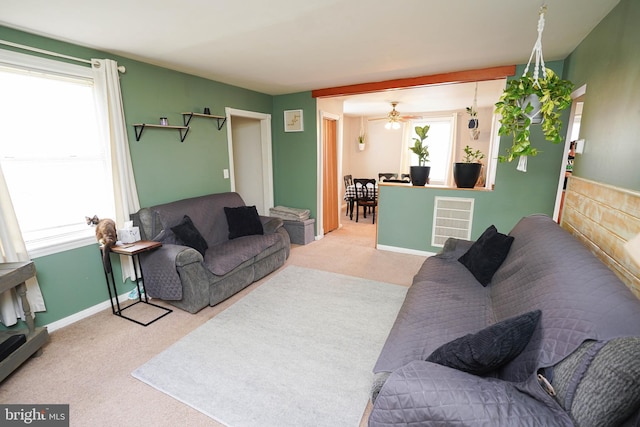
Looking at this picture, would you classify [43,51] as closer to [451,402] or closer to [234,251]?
[234,251]

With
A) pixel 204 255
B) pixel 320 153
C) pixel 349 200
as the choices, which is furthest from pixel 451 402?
pixel 349 200

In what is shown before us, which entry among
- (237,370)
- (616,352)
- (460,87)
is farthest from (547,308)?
(460,87)

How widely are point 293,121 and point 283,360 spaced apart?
145 inches

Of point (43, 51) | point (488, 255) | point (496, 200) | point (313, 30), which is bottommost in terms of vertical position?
point (488, 255)

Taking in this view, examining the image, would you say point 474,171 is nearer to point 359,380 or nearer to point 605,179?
point 605,179

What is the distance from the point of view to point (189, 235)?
114 inches

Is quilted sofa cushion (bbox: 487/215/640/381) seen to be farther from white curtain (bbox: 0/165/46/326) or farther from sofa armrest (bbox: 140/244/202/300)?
white curtain (bbox: 0/165/46/326)

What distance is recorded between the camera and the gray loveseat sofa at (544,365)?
87 cm

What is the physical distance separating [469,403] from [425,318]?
720 millimetres

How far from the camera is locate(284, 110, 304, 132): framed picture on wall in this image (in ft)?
15.1

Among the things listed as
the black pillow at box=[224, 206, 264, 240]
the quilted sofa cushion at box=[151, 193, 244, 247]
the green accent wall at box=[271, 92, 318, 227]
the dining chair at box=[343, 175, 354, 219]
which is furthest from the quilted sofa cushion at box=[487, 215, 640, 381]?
the dining chair at box=[343, 175, 354, 219]

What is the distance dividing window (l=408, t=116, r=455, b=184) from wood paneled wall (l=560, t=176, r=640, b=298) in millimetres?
4889

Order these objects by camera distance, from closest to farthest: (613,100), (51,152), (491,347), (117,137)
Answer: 1. (491,347)
2. (613,100)
3. (51,152)
4. (117,137)

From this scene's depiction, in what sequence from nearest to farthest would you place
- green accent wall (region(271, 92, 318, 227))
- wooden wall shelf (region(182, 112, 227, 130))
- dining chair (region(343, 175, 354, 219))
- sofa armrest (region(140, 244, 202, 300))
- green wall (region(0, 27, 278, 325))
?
1. green wall (region(0, 27, 278, 325))
2. sofa armrest (region(140, 244, 202, 300))
3. wooden wall shelf (region(182, 112, 227, 130))
4. green accent wall (region(271, 92, 318, 227))
5. dining chair (region(343, 175, 354, 219))
